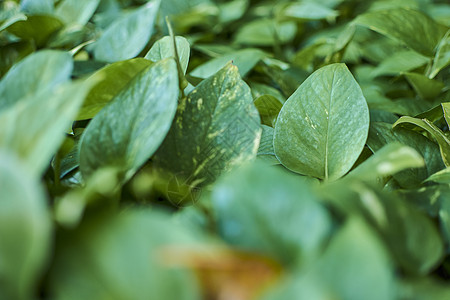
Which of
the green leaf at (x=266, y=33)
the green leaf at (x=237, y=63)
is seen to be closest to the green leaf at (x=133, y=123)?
the green leaf at (x=237, y=63)

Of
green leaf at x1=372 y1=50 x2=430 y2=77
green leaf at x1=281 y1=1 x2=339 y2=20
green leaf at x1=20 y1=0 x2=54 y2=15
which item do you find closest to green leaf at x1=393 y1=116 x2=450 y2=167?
green leaf at x1=372 y1=50 x2=430 y2=77

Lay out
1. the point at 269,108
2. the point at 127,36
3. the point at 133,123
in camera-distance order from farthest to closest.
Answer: the point at 127,36
the point at 269,108
the point at 133,123

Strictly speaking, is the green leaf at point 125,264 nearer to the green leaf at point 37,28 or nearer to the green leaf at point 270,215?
the green leaf at point 270,215

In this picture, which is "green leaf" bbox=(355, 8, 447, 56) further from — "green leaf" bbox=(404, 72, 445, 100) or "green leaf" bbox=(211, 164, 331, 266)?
"green leaf" bbox=(211, 164, 331, 266)

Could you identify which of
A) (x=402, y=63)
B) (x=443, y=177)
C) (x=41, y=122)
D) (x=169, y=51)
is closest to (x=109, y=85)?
(x=169, y=51)

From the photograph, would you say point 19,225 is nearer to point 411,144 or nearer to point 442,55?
point 411,144

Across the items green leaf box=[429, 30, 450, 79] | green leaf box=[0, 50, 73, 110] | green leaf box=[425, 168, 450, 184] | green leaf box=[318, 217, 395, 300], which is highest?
green leaf box=[0, 50, 73, 110]

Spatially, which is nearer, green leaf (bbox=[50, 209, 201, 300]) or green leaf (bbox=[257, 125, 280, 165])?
green leaf (bbox=[50, 209, 201, 300])
